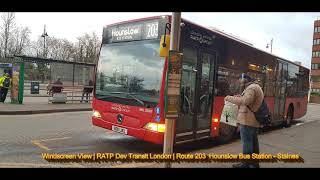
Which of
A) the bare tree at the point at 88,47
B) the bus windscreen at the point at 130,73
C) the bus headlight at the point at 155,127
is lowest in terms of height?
the bus headlight at the point at 155,127

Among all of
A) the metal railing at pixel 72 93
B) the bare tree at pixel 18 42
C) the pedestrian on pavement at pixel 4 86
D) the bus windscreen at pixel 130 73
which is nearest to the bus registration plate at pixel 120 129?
the bus windscreen at pixel 130 73

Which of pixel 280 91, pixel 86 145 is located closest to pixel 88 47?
pixel 280 91

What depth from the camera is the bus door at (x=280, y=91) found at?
43.3ft

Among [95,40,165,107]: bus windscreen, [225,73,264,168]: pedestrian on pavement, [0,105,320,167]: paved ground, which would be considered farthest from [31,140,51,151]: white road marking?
[225,73,264,168]: pedestrian on pavement

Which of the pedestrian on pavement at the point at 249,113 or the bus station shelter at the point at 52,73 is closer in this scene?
the pedestrian on pavement at the point at 249,113

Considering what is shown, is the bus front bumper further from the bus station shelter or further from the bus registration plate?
the bus station shelter

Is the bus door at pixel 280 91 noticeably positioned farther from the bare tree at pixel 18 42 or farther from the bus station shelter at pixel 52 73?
the bare tree at pixel 18 42

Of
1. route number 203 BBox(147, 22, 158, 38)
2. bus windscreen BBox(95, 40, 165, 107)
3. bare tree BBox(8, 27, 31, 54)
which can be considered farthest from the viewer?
bare tree BBox(8, 27, 31, 54)

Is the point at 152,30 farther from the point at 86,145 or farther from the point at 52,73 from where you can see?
the point at 52,73

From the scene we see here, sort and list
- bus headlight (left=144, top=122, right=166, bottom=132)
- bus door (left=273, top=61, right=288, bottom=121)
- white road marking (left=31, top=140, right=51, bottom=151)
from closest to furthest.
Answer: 1. bus headlight (left=144, top=122, right=166, bottom=132)
2. white road marking (left=31, top=140, right=51, bottom=151)
3. bus door (left=273, top=61, right=288, bottom=121)

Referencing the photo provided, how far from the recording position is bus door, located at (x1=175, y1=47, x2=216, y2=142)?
8078mm

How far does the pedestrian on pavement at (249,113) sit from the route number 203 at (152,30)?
7.52ft
